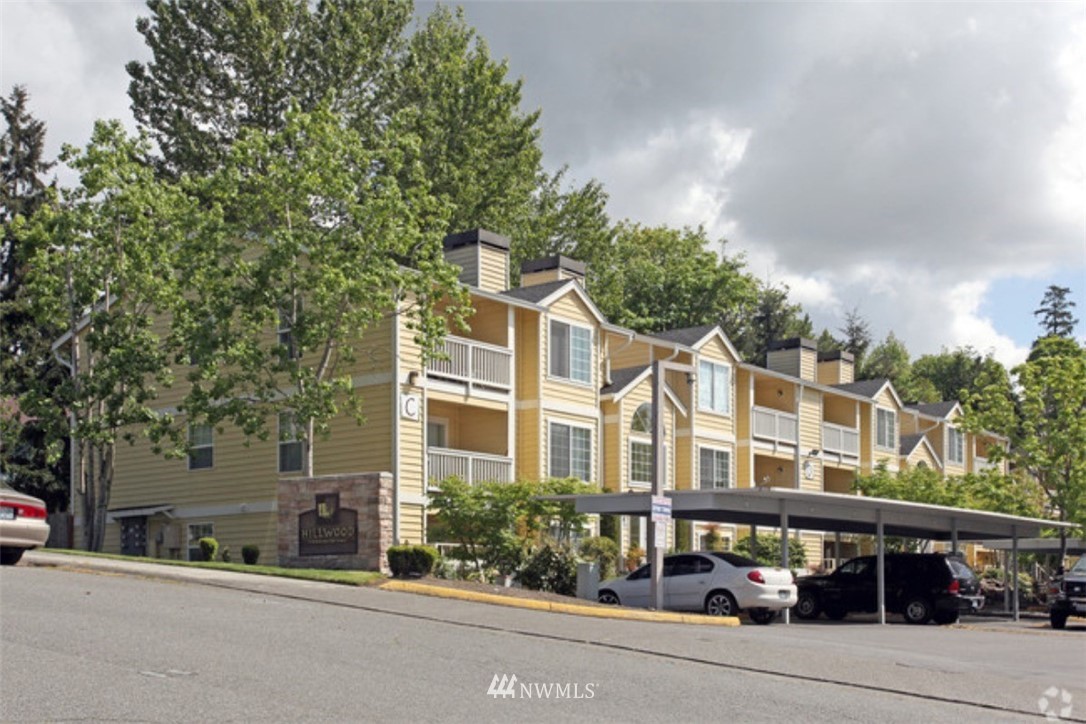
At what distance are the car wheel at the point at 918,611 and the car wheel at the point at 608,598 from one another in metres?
8.01

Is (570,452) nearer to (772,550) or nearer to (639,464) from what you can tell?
(639,464)

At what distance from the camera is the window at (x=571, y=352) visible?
39281 mm

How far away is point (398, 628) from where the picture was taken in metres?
18.1

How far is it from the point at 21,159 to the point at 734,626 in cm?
3435

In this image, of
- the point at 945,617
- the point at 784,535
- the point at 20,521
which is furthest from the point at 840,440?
the point at 20,521

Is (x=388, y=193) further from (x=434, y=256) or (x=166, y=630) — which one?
(x=166, y=630)

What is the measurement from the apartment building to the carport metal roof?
2.79 m

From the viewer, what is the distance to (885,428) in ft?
189

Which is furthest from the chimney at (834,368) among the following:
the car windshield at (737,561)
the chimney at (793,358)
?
the car windshield at (737,561)

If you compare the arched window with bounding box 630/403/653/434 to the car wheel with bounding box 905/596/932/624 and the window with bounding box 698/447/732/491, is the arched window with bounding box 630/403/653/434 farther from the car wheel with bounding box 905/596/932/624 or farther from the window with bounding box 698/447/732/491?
the car wheel with bounding box 905/596/932/624

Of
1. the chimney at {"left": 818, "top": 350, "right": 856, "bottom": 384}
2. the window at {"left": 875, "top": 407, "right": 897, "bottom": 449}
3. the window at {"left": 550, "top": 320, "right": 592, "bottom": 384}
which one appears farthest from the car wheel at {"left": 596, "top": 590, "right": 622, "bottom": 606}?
the chimney at {"left": 818, "top": 350, "right": 856, "bottom": 384}

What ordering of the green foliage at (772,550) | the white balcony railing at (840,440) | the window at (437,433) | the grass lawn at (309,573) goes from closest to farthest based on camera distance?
the grass lawn at (309,573)
the window at (437,433)
the green foliage at (772,550)
the white balcony railing at (840,440)

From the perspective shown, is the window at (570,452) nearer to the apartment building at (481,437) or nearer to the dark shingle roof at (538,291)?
the apartment building at (481,437)

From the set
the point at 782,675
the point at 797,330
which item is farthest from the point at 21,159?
the point at 797,330
